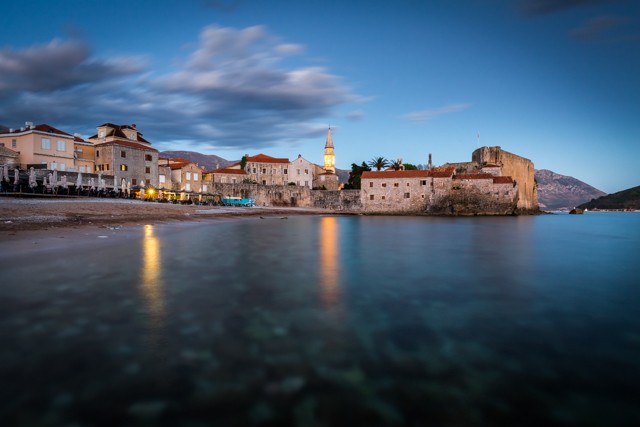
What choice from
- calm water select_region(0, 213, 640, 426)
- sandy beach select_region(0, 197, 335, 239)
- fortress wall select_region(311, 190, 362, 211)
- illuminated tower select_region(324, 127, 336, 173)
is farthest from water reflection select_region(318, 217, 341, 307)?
illuminated tower select_region(324, 127, 336, 173)

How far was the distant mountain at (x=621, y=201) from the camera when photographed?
153750 mm

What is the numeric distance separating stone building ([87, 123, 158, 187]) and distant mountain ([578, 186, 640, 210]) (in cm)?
18110

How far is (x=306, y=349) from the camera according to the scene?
4.78 m

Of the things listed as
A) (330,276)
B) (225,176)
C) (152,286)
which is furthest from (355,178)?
(152,286)

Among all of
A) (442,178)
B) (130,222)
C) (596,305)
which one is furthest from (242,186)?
(596,305)

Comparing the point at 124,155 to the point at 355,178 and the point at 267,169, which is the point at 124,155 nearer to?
the point at 267,169

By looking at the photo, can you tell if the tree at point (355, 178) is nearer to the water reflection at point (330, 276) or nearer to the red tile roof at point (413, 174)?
the red tile roof at point (413, 174)

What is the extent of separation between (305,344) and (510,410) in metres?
2.55

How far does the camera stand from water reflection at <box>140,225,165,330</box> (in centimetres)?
595

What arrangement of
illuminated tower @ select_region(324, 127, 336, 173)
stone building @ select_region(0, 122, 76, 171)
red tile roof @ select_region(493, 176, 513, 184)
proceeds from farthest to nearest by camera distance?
illuminated tower @ select_region(324, 127, 336, 173) → red tile roof @ select_region(493, 176, 513, 184) → stone building @ select_region(0, 122, 76, 171)

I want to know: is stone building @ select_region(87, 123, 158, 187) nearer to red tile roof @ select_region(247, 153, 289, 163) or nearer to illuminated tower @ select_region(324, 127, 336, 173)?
red tile roof @ select_region(247, 153, 289, 163)

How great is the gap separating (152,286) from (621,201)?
20686cm

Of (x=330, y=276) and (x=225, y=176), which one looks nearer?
(x=330, y=276)

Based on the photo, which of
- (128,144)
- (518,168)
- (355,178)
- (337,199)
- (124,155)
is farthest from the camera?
(518,168)
